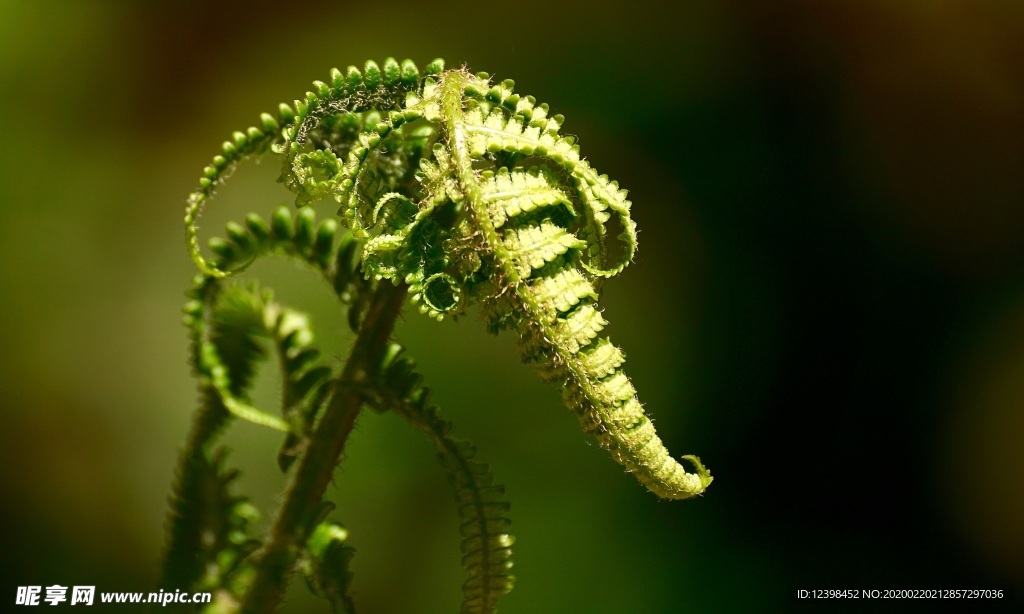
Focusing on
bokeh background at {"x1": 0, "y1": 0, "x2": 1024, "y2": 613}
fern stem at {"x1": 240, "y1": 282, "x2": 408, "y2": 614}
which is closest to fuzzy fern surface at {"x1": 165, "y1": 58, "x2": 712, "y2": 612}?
fern stem at {"x1": 240, "y1": 282, "x2": 408, "y2": 614}

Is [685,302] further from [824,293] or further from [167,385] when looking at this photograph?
[167,385]

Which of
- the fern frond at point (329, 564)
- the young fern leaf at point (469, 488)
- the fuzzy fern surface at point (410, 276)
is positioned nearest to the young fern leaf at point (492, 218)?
the fuzzy fern surface at point (410, 276)

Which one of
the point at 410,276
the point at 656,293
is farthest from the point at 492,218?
the point at 656,293

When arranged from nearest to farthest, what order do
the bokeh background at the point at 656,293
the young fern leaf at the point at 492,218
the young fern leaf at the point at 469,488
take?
1. the young fern leaf at the point at 492,218
2. the young fern leaf at the point at 469,488
3. the bokeh background at the point at 656,293

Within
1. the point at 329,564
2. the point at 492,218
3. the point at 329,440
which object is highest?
the point at 492,218

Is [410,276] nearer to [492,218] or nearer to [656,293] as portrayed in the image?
[492,218]

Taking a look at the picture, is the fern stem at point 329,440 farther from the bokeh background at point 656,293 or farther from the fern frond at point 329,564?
the bokeh background at point 656,293
